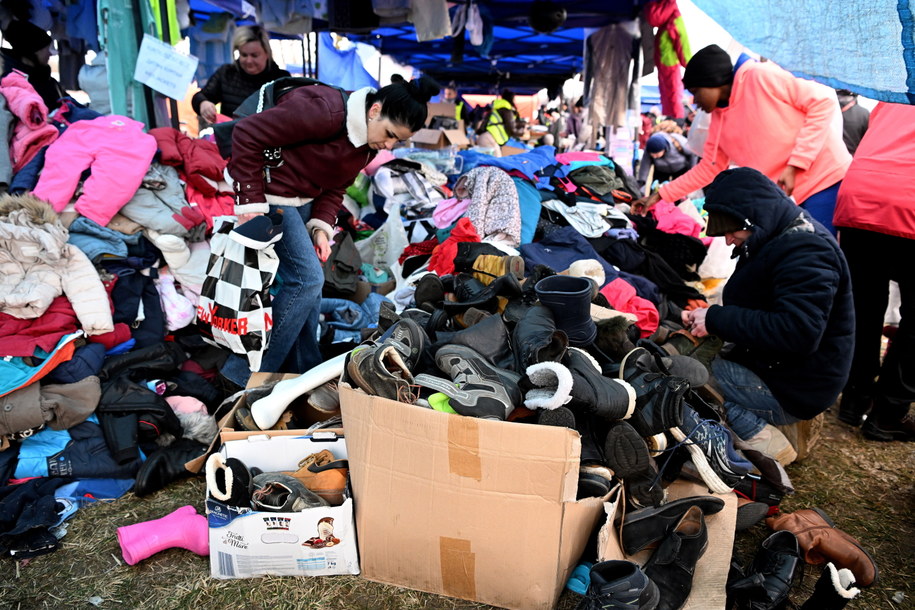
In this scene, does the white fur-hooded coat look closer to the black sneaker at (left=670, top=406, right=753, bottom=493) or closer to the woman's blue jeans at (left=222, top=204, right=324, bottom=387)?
the woman's blue jeans at (left=222, top=204, right=324, bottom=387)

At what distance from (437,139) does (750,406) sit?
14.7 ft

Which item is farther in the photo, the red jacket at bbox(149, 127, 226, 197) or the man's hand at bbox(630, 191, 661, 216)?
the man's hand at bbox(630, 191, 661, 216)

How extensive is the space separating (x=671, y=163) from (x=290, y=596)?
7855 millimetres

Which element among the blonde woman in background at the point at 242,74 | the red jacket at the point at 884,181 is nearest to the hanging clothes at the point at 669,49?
the red jacket at the point at 884,181

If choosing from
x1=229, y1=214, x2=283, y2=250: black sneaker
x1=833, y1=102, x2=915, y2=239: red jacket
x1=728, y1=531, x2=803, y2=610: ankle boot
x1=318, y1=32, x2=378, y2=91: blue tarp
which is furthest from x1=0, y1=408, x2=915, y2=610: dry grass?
x1=318, y1=32, x2=378, y2=91: blue tarp

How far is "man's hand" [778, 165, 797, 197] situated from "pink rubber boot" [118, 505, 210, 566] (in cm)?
329

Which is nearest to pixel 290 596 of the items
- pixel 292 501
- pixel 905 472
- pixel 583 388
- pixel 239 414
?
pixel 292 501

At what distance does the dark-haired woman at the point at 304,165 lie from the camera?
7.46 feet

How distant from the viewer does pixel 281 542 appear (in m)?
1.75

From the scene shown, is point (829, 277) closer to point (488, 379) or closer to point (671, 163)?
point (488, 379)

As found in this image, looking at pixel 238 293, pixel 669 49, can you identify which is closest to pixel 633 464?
pixel 238 293

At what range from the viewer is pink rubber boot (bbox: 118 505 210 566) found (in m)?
1.90

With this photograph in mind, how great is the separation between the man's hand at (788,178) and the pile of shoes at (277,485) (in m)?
2.84

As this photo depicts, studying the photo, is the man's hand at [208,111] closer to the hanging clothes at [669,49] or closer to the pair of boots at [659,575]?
the pair of boots at [659,575]
